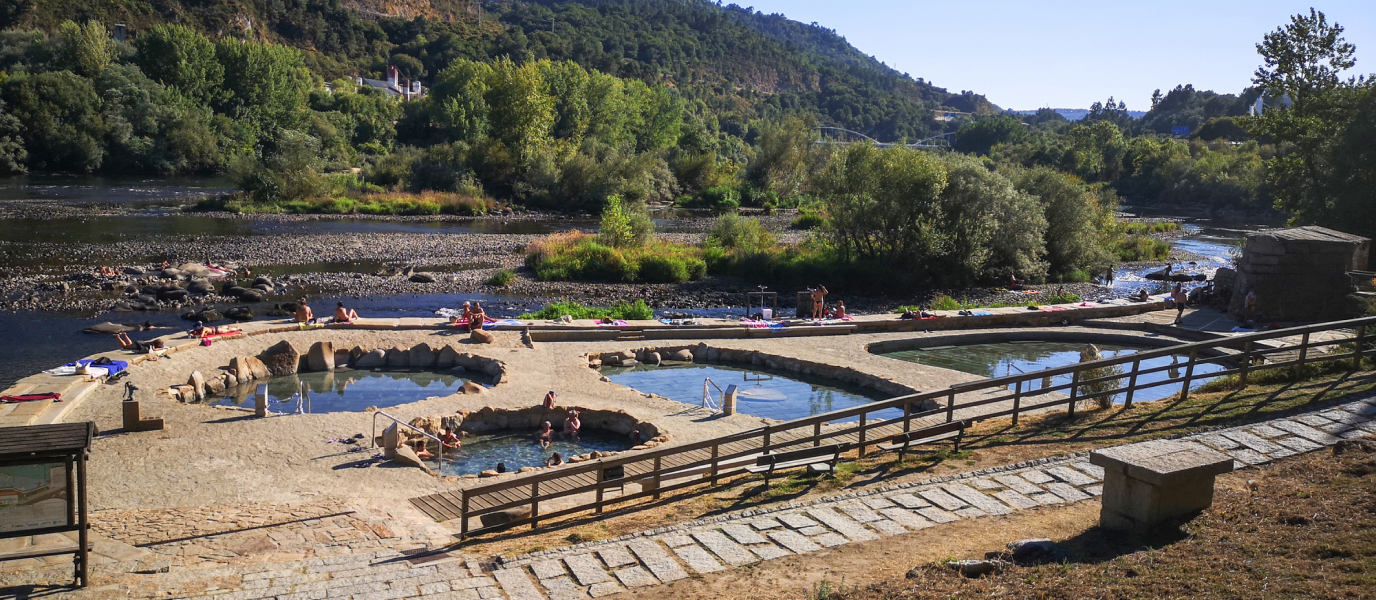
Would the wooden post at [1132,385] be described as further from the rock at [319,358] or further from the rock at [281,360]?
the rock at [281,360]

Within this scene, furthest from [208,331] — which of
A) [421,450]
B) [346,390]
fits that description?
[421,450]

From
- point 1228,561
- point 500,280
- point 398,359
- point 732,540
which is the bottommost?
point 398,359

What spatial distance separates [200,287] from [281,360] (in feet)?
38.8

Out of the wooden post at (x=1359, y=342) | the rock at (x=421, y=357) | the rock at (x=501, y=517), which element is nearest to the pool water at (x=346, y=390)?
the rock at (x=421, y=357)

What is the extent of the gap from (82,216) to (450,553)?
47324 millimetres

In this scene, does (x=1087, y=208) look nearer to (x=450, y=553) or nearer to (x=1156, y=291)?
(x=1156, y=291)

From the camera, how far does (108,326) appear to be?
958 inches

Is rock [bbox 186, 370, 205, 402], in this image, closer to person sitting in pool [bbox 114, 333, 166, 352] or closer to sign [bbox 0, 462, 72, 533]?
person sitting in pool [bbox 114, 333, 166, 352]

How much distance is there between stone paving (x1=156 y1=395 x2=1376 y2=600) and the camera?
28.0ft

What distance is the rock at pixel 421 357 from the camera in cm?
2189

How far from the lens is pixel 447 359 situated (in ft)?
71.7

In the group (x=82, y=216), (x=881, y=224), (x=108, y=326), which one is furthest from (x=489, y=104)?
(x=108, y=326)

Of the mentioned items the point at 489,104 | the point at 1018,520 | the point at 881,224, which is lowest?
the point at 1018,520

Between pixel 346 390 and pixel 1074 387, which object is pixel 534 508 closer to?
pixel 1074 387
